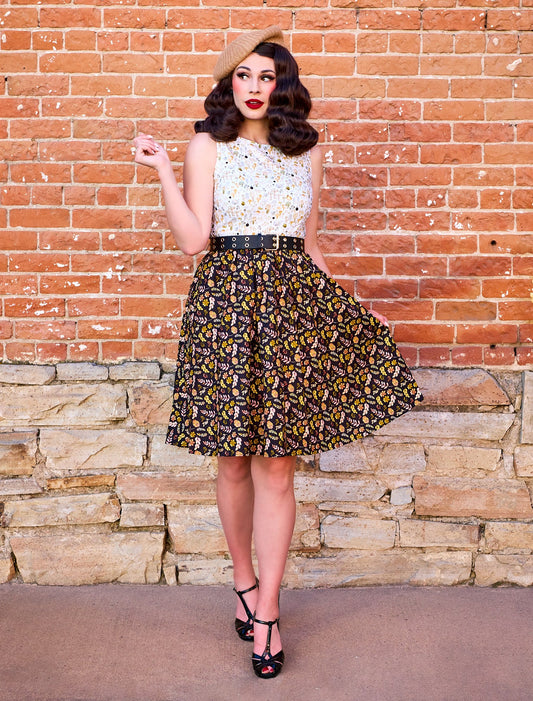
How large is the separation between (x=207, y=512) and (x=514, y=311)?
158cm

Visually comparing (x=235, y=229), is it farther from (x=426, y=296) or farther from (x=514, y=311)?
(x=514, y=311)

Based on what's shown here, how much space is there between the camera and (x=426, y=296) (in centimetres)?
341

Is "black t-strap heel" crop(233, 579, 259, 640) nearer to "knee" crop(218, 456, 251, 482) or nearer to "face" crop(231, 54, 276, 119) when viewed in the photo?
"knee" crop(218, 456, 251, 482)

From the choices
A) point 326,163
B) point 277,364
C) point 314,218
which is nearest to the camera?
point 277,364

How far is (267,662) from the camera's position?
8.80ft

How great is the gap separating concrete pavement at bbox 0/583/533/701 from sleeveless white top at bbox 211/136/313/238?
149 cm

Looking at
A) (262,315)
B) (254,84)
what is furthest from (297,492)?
(254,84)

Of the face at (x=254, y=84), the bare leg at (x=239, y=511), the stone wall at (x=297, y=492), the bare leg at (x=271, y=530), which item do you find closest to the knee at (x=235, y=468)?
the bare leg at (x=239, y=511)

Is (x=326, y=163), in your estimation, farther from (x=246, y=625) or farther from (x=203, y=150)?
(x=246, y=625)

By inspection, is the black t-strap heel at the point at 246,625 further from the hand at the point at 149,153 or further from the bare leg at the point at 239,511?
the hand at the point at 149,153

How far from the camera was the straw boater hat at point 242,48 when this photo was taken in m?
2.67

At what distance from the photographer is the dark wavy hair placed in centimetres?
273

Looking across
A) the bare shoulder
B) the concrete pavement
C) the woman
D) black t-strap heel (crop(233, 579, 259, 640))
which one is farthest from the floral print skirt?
the concrete pavement

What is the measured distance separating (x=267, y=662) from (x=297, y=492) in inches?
35.0
